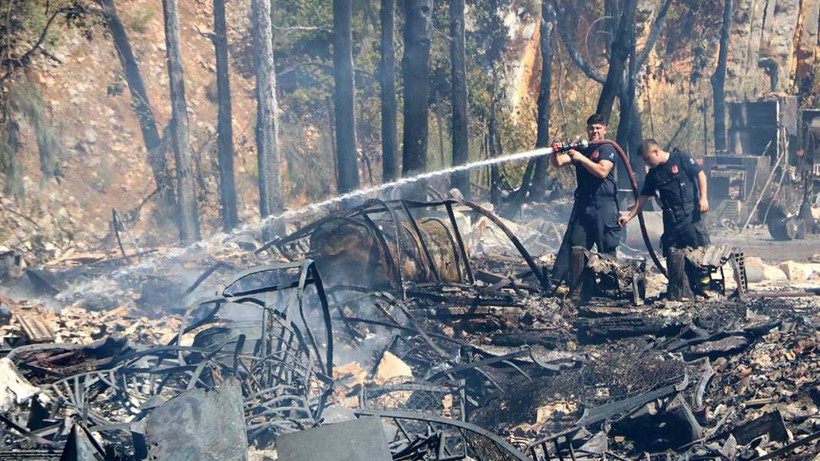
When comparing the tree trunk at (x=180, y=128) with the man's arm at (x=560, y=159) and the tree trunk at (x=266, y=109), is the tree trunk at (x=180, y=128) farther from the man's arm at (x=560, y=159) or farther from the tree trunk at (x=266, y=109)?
the man's arm at (x=560, y=159)

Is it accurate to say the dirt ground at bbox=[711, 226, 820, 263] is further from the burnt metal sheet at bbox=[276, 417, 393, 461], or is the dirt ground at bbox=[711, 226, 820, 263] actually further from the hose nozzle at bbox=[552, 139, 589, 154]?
the burnt metal sheet at bbox=[276, 417, 393, 461]

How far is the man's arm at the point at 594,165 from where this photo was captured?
8781mm

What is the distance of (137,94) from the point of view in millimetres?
19219

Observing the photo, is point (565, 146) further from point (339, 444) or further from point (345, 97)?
point (345, 97)

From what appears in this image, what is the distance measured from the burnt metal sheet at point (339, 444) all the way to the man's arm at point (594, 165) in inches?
206

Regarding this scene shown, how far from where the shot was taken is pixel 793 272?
38.3 feet

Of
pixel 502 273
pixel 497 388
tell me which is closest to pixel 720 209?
pixel 502 273

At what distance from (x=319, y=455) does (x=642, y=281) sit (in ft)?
17.1

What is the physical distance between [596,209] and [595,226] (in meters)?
0.18

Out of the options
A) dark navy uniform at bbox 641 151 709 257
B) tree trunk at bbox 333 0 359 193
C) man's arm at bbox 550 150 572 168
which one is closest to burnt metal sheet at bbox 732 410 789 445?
dark navy uniform at bbox 641 151 709 257

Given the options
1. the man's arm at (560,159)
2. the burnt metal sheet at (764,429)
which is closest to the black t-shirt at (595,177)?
the man's arm at (560,159)

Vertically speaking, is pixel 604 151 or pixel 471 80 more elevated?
pixel 471 80

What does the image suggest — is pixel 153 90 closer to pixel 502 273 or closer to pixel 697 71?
pixel 502 273

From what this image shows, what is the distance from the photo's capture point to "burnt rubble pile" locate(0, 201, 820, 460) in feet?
15.8
